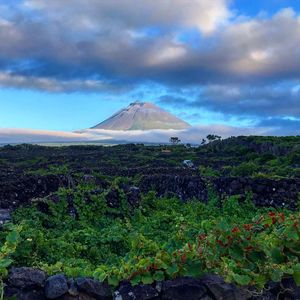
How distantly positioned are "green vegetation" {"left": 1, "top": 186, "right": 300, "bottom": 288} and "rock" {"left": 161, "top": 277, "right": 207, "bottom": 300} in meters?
0.10

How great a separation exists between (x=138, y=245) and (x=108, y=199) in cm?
973

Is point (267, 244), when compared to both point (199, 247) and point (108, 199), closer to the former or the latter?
point (199, 247)

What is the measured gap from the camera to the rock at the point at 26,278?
5762 mm

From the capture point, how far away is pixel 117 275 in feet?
18.6

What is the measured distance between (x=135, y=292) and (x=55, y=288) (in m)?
0.89

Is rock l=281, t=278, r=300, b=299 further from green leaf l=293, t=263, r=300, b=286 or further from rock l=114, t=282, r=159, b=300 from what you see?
rock l=114, t=282, r=159, b=300

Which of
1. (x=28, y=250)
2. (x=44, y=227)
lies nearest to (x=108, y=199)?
(x=44, y=227)

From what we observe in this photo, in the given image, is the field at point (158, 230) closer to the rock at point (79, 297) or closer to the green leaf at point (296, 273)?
the green leaf at point (296, 273)

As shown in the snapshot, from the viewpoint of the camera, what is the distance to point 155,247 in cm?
644

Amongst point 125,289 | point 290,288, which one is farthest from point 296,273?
point 125,289

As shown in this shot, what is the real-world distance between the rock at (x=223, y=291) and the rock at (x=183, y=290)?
7 cm

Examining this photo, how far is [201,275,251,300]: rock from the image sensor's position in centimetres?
563

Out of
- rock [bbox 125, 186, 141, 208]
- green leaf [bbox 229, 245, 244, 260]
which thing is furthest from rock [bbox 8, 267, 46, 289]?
rock [bbox 125, 186, 141, 208]

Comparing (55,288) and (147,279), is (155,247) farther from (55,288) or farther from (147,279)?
(55,288)
